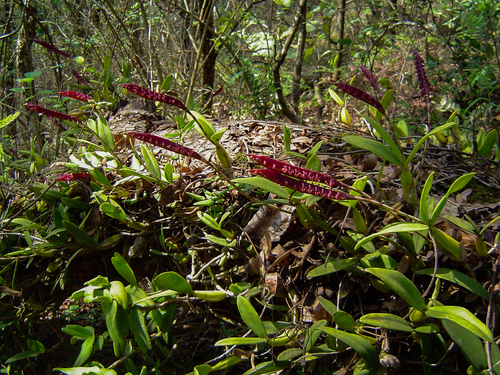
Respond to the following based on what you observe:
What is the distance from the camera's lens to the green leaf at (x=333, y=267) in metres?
0.98

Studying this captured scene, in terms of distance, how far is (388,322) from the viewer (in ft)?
2.83

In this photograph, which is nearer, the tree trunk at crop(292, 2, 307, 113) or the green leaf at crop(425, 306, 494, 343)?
the green leaf at crop(425, 306, 494, 343)

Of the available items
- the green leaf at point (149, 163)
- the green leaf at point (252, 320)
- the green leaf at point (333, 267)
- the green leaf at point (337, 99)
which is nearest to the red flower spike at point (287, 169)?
the green leaf at point (333, 267)

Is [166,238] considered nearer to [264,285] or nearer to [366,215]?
[264,285]

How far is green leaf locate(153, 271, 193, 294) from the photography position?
98 cm

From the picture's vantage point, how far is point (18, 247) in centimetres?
153

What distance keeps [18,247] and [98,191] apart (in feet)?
1.58

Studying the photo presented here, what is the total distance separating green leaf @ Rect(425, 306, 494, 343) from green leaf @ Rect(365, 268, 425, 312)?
3 centimetres

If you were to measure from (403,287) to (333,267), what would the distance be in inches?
8.0

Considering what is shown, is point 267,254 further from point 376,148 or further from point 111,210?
point 111,210

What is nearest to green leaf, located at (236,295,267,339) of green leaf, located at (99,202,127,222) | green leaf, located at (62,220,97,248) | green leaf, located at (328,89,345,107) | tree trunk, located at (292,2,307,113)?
green leaf, located at (99,202,127,222)

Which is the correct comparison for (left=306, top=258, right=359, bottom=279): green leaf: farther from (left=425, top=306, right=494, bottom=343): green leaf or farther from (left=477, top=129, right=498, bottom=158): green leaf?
(left=477, top=129, right=498, bottom=158): green leaf

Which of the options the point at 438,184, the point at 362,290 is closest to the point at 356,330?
the point at 362,290

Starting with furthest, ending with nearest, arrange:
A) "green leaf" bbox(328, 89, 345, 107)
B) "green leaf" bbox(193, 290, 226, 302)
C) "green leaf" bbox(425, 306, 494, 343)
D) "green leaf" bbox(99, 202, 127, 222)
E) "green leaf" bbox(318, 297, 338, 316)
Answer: "green leaf" bbox(328, 89, 345, 107), "green leaf" bbox(99, 202, 127, 222), "green leaf" bbox(193, 290, 226, 302), "green leaf" bbox(318, 297, 338, 316), "green leaf" bbox(425, 306, 494, 343)
